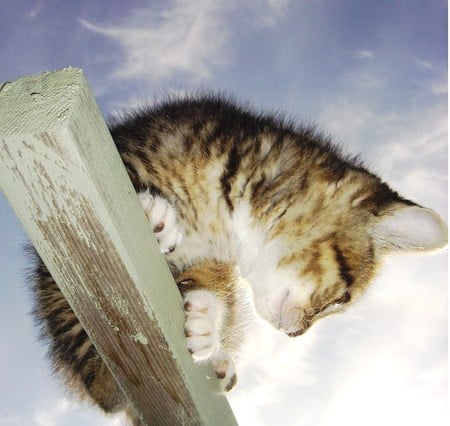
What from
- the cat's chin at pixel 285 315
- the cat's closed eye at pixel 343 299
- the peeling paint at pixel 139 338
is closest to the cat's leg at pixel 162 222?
the peeling paint at pixel 139 338

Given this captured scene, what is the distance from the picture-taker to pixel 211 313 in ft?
5.07

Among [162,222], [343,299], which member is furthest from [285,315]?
[162,222]

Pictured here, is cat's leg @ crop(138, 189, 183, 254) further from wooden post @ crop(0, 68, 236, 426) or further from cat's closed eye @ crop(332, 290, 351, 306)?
cat's closed eye @ crop(332, 290, 351, 306)

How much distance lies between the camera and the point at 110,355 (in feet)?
3.86

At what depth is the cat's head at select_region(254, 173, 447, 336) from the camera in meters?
1.69

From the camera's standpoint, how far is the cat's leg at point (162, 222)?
4.78ft

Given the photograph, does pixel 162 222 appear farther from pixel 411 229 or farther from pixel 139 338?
pixel 411 229

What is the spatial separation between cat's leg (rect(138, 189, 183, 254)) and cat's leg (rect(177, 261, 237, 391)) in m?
0.18

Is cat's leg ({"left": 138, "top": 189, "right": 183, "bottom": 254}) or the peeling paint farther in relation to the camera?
cat's leg ({"left": 138, "top": 189, "right": 183, "bottom": 254})

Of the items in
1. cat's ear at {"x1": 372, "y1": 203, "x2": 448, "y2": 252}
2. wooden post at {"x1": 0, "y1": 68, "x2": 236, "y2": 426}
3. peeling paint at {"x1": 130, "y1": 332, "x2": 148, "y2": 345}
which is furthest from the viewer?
cat's ear at {"x1": 372, "y1": 203, "x2": 448, "y2": 252}


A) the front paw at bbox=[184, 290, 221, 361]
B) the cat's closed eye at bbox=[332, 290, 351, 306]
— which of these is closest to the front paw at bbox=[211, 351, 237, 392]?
the front paw at bbox=[184, 290, 221, 361]

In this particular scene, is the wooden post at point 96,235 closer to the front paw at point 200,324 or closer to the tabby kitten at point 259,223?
the front paw at point 200,324

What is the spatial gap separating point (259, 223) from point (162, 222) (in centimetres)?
41

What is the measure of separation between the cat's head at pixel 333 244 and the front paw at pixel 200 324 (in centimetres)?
27
